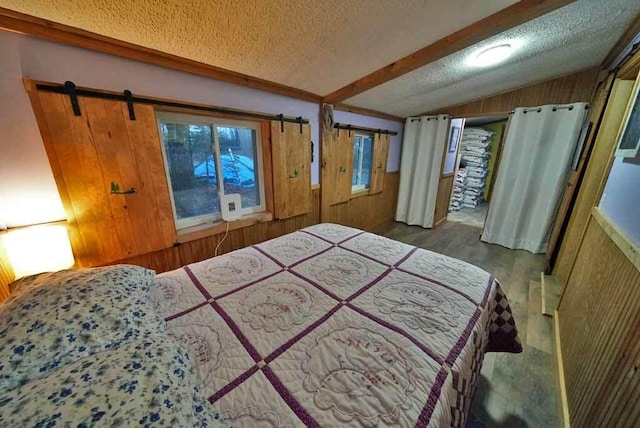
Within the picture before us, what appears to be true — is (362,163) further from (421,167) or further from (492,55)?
(492,55)

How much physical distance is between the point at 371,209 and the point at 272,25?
292 cm

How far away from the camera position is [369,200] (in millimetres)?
3643

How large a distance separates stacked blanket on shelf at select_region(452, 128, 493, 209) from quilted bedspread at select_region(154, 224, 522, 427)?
181 inches

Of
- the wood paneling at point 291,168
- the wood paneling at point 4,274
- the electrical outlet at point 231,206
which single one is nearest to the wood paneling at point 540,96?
the wood paneling at point 291,168

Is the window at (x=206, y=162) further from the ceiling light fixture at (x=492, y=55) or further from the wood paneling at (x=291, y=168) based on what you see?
the ceiling light fixture at (x=492, y=55)

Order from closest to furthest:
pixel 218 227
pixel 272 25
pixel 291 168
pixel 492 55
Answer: pixel 272 25, pixel 492 55, pixel 218 227, pixel 291 168

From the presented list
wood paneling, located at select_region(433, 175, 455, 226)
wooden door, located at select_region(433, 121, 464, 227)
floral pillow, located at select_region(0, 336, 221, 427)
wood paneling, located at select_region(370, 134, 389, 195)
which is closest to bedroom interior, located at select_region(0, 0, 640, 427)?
floral pillow, located at select_region(0, 336, 221, 427)

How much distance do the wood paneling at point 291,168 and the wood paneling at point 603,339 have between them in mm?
2247

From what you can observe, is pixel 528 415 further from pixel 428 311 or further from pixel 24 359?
Result: pixel 24 359

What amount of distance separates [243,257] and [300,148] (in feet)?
4.51

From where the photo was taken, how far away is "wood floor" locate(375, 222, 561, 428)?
3.85ft

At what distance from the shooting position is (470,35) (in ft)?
4.66

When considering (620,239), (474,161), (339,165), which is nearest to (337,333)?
(620,239)

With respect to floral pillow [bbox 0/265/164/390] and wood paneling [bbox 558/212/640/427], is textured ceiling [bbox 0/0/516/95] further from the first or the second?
wood paneling [bbox 558/212/640/427]
